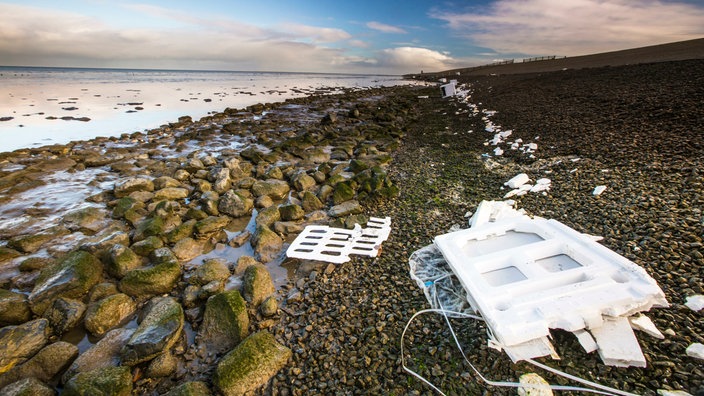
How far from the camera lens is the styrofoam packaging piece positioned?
121 inches

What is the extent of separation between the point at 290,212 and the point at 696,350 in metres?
6.09

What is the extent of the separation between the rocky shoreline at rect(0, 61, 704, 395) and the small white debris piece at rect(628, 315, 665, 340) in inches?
3.1

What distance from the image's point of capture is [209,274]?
4.79 m

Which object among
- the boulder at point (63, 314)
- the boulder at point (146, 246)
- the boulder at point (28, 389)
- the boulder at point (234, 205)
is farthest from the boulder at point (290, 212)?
the boulder at point (28, 389)

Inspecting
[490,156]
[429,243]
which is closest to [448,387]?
[429,243]

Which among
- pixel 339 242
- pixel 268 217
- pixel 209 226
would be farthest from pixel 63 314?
pixel 339 242

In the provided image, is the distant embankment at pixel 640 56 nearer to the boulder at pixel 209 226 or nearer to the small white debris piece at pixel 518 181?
the small white debris piece at pixel 518 181

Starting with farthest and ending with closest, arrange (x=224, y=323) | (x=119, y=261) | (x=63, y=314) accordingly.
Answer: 1. (x=119, y=261)
2. (x=63, y=314)
3. (x=224, y=323)

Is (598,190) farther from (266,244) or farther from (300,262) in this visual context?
(266,244)

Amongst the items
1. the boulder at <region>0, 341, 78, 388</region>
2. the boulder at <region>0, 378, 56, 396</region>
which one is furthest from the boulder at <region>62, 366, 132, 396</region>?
the boulder at <region>0, 341, 78, 388</region>

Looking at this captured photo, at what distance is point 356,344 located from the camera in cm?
357

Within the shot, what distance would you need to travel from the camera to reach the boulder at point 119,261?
4.99m

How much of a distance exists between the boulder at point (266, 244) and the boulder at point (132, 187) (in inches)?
170

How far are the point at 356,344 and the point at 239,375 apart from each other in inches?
50.4
